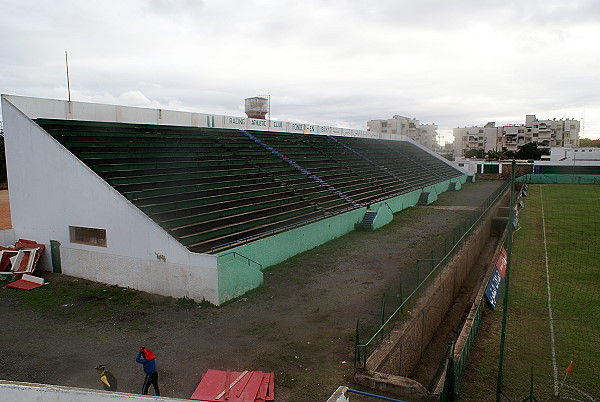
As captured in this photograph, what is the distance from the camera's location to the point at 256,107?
117 feet

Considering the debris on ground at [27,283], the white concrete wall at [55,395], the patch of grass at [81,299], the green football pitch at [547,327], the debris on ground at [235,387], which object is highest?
the white concrete wall at [55,395]

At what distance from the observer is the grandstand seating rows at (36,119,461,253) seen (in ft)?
45.9

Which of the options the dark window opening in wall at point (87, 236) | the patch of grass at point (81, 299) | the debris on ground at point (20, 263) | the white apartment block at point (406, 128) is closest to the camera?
the patch of grass at point (81, 299)

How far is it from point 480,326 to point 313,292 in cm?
511

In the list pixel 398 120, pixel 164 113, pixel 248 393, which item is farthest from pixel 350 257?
pixel 398 120

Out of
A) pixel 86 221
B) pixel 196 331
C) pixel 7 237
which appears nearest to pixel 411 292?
pixel 196 331

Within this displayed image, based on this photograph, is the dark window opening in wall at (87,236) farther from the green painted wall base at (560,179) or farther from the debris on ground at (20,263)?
the green painted wall base at (560,179)

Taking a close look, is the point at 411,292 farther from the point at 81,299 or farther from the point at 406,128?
the point at 406,128

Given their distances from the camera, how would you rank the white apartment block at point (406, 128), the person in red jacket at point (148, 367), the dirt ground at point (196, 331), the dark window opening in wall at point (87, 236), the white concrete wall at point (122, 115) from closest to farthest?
the person in red jacket at point (148, 367), the dirt ground at point (196, 331), the dark window opening in wall at point (87, 236), the white concrete wall at point (122, 115), the white apartment block at point (406, 128)

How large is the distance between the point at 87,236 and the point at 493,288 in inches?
532

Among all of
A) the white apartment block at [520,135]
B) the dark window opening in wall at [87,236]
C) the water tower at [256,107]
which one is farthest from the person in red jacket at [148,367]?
the white apartment block at [520,135]

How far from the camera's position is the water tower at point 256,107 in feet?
117

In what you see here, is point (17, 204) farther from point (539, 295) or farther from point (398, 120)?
point (398, 120)

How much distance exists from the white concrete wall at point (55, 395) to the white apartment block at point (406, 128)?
10737cm
